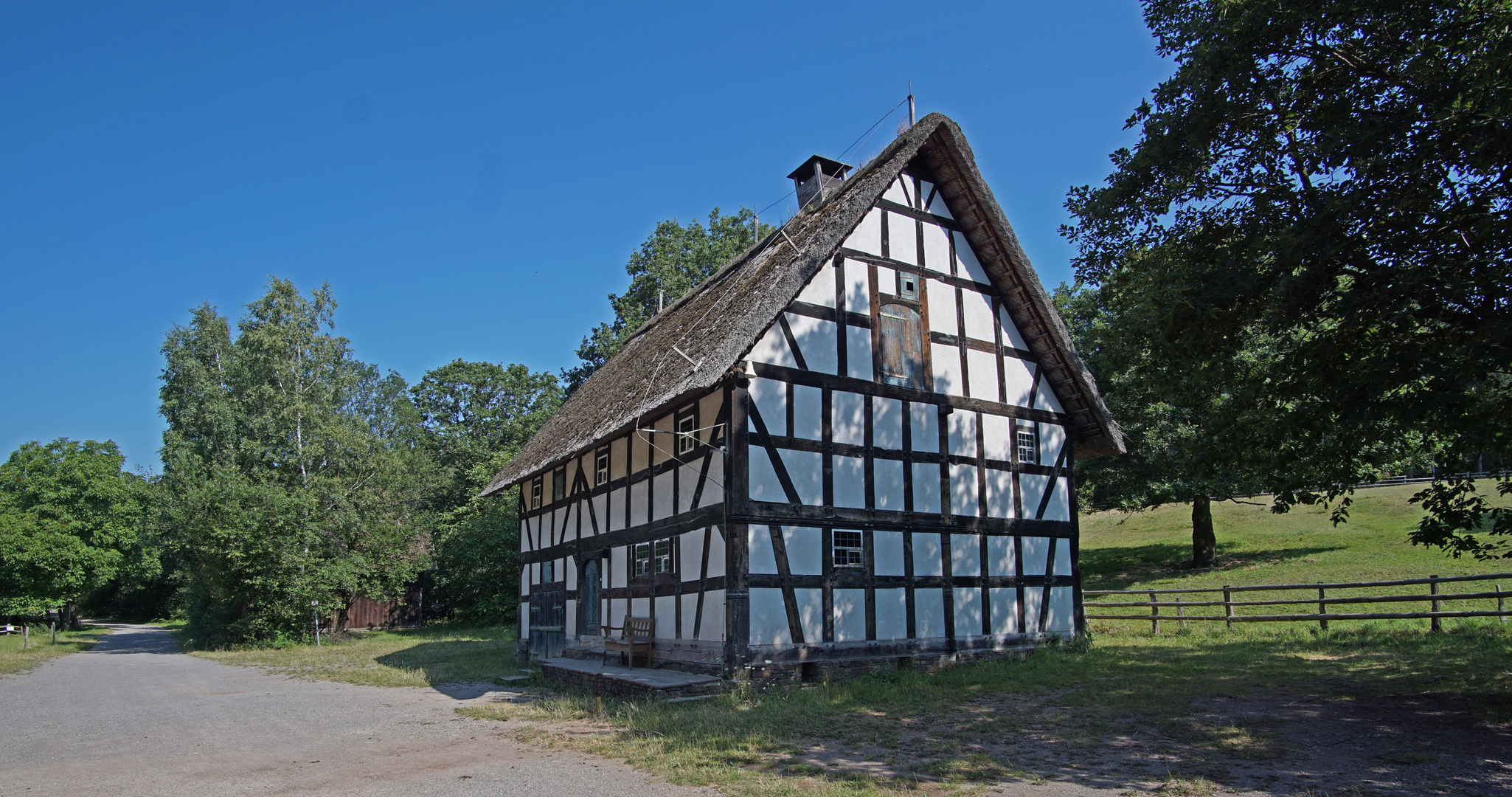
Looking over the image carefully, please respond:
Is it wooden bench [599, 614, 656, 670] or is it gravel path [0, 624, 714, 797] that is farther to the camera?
wooden bench [599, 614, 656, 670]

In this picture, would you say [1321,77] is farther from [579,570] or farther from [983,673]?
[579,570]

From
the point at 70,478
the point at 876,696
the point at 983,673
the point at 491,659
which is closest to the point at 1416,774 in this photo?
the point at 876,696

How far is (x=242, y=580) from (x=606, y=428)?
2135 centimetres

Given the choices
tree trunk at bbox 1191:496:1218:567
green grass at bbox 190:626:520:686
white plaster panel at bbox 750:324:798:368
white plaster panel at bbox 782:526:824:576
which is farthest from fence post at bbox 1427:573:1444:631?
green grass at bbox 190:626:520:686

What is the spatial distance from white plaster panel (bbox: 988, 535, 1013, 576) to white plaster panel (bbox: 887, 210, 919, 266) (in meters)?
5.49

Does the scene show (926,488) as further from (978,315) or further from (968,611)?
(978,315)

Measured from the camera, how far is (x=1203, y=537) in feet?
95.2

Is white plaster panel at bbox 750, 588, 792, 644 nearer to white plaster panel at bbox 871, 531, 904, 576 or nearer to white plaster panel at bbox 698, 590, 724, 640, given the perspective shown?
white plaster panel at bbox 698, 590, 724, 640

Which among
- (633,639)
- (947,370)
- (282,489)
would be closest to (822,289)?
(947,370)

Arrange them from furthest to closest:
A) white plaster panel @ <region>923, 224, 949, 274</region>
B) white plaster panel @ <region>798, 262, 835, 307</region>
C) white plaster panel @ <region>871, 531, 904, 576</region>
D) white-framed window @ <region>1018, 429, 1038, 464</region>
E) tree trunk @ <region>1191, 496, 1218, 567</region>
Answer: tree trunk @ <region>1191, 496, 1218, 567</region> < white-framed window @ <region>1018, 429, 1038, 464</region> < white plaster panel @ <region>923, 224, 949, 274</region> < white plaster panel @ <region>871, 531, 904, 576</region> < white plaster panel @ <region>798, 262, 835, 307</region>

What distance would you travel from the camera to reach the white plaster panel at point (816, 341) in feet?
48.4

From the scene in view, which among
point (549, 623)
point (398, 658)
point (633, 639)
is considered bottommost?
point (398, 658)

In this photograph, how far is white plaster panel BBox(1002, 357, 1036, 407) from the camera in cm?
1745

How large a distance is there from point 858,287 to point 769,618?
595 centimetres
